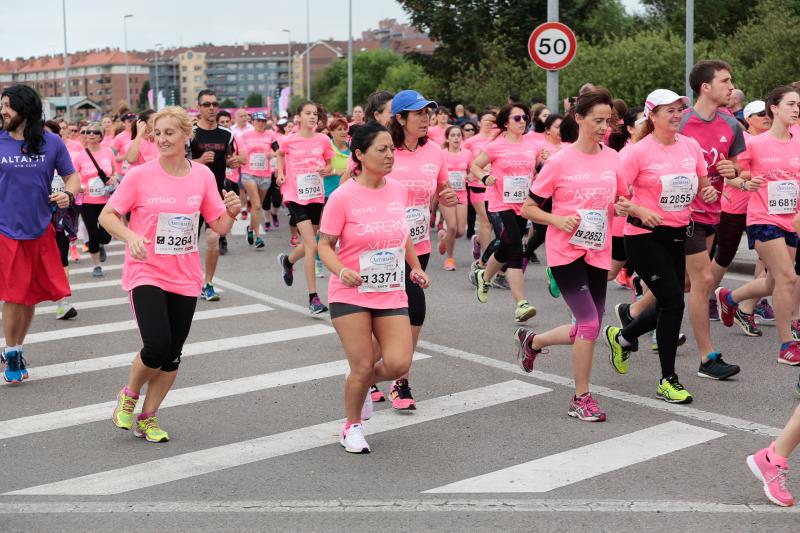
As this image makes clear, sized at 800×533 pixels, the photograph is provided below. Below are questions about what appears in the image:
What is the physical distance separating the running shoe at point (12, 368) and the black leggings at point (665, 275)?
445cm

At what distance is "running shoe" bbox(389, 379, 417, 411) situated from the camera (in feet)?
23.5

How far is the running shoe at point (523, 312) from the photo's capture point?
10.1m

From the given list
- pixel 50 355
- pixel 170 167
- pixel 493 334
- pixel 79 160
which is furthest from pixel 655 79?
pixel 170 167

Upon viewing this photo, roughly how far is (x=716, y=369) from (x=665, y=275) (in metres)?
1.00

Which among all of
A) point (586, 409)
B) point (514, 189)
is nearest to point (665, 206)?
point (586, 409)

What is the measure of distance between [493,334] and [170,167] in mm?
4173

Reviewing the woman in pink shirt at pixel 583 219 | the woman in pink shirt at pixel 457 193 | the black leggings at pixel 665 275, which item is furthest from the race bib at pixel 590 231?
the woman in pink shirt at pixel 457 193

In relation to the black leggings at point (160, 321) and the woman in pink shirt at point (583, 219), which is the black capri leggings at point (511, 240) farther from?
the black leggings at point (160, 321)

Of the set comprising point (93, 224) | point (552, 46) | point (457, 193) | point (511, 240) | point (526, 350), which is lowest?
point (526, 350)

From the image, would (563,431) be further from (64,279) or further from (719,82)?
(64,279)

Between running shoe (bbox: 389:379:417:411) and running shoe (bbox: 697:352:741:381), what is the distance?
84.2 inches

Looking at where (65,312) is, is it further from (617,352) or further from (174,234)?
(617,352)

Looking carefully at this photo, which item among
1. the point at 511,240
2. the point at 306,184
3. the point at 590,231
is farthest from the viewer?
the point at 306,184

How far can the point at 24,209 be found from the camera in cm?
801
